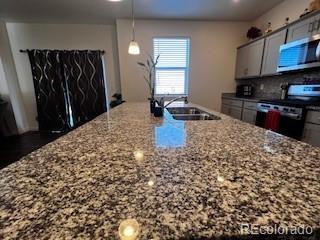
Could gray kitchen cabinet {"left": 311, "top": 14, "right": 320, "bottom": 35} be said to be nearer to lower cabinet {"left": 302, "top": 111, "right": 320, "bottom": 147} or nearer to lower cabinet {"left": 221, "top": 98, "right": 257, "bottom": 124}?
lower cabinet {"left": 302, "top": 111, "right": 320, "bottom": 147}

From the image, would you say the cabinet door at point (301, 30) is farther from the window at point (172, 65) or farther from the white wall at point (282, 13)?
the window at point (172, 65)

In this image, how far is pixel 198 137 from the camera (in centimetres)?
92

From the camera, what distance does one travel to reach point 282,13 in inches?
122

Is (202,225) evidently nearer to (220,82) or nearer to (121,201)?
(121,201)

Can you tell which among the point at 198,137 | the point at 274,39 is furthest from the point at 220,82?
the point at 198,137

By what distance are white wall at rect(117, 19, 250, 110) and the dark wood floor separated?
2139mm

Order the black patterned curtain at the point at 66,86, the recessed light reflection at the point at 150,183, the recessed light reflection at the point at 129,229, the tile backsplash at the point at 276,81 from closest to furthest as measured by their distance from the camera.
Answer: the recessed light reflection at the point at 129,229, the recessed light reflection at the point at 150,183, the tile backsplash at the point at 276,81, the black patterned curtain at the point at 66,86

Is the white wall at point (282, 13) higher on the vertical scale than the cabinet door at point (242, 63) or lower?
higher

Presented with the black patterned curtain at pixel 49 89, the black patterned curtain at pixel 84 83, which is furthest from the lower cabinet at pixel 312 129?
the black patterned curtain at pixel 49 89

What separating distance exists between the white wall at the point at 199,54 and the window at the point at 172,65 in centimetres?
14

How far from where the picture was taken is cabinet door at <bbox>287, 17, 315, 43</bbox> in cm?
228

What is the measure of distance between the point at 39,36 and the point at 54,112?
1900 mm

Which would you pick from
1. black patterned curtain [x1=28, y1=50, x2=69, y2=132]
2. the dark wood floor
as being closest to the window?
black patterned curtain [x1=28, y1=50, x2=69, y2=132]

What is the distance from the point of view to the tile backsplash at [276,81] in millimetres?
2557
